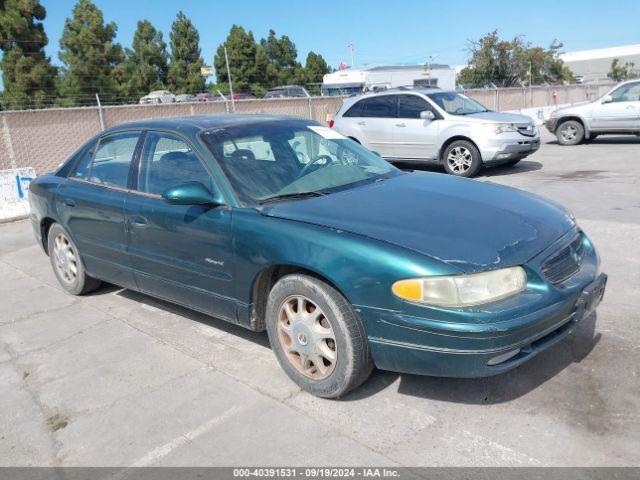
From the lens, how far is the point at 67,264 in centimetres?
541

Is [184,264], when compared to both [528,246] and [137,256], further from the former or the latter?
[528,246]

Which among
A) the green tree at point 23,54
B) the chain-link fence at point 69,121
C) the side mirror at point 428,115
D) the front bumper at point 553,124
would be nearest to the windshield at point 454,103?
the side mirror at point 428,115

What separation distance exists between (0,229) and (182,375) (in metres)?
6.76

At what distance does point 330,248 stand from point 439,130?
331 inches

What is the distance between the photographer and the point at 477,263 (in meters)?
2.81

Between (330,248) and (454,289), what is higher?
(330,248)

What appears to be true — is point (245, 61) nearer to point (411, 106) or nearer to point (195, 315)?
point (411, 106)

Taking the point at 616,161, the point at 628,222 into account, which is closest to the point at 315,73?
the point at 616,161

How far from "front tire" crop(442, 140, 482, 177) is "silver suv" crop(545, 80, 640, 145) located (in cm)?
556

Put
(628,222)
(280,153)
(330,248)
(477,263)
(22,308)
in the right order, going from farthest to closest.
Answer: (628,222)
(22,308)
(280,153)
(330,248)
(477,263)

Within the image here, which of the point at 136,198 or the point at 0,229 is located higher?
the point at 136,198

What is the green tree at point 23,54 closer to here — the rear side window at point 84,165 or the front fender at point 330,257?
the rear side window at point 84,165

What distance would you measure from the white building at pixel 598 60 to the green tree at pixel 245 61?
47.1 metres

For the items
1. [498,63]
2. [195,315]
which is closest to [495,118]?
[195,315]
